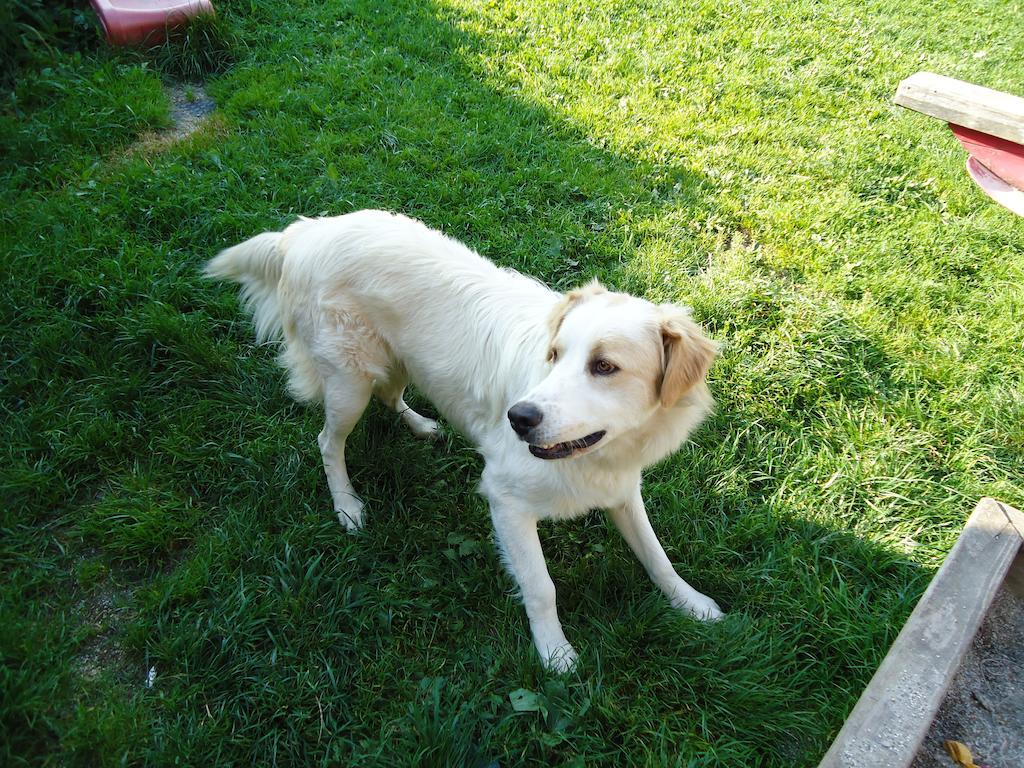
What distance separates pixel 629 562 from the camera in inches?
122

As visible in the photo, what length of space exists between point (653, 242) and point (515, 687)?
123 inches

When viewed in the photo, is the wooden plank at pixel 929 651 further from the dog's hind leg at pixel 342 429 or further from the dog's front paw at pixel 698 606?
the dog's hind leg at pixel 342 429

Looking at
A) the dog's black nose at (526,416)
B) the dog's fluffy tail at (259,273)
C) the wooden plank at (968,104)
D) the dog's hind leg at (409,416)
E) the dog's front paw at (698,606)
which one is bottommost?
the dog's hind leg at (409,416)

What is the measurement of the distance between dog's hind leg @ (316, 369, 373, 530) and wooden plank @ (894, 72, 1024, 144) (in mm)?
2788

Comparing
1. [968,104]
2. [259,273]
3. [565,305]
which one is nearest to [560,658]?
[565,305]

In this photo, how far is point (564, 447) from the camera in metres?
2.30

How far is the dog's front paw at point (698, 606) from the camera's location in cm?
288

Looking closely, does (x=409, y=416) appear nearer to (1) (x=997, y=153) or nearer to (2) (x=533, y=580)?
(2) (x=533, y=580)

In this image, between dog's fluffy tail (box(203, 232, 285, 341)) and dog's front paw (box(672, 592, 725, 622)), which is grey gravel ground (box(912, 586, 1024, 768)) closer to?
dog's front paw (box(672, 592, 725, 622))

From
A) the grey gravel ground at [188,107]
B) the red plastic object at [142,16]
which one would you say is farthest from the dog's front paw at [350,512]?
the red plastic object at [142,16]

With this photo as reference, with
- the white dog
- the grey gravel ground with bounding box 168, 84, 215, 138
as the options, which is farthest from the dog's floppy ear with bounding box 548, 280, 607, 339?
the grey gravel ground with bounding box 168, 84, 215, 138

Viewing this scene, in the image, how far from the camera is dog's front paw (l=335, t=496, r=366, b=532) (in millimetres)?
3240

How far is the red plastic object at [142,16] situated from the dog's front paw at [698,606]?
6.43 metres

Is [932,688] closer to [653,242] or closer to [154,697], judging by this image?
[154,697]
